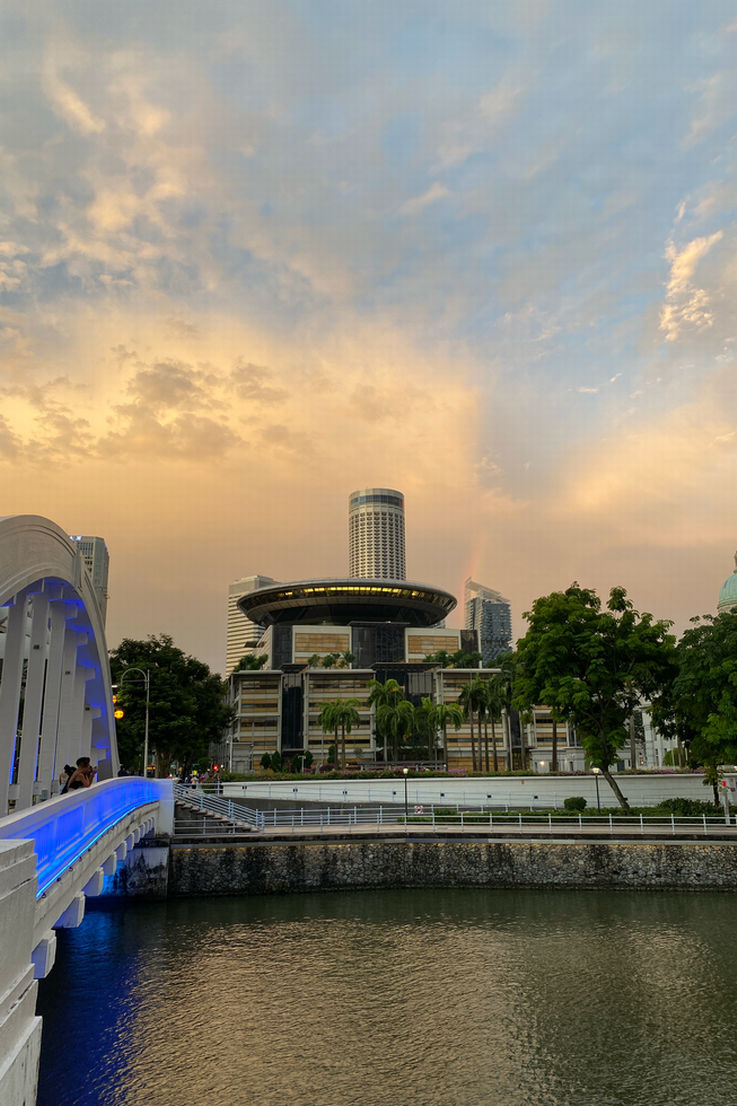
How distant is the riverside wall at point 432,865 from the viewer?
1586 inches

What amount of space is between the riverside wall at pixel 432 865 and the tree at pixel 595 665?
1088 cm

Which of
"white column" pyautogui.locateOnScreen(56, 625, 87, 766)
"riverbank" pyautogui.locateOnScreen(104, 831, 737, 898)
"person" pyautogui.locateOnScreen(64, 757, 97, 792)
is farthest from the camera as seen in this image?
"riverbank" pyautogui.locateOnScreen(104, 831, 737, 898)

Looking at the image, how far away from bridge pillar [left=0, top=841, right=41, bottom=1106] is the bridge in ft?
0.06

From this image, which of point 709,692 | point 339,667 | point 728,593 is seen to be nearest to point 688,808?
point 709,692

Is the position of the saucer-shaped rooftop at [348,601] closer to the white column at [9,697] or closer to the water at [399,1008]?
the water at [399,1008]

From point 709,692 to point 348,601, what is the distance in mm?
121478

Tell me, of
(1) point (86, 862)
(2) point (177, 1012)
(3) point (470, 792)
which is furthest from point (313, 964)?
(3) point (470, 792)

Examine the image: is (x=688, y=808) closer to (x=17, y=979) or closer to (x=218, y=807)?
(x=218, y=807)

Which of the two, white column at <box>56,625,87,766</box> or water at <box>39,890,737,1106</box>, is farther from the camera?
white column at <box>56,625,87,766</box>

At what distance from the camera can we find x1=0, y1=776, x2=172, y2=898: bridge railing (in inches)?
508

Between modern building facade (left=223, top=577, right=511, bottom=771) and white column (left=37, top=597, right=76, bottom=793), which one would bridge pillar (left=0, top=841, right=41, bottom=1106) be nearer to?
white column (left=37, top=597, right=76, bottom=793)

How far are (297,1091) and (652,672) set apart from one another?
39526 mm

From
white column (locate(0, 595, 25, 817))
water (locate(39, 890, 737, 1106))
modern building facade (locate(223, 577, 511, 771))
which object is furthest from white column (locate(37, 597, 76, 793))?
modern building facade (locate(223, 577, 511, 771))

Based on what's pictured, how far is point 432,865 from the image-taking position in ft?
138
